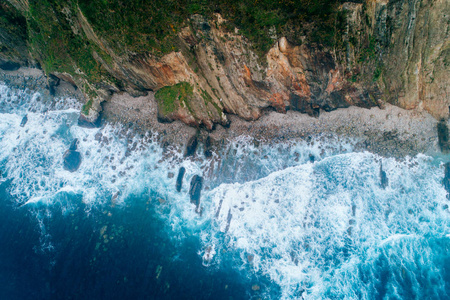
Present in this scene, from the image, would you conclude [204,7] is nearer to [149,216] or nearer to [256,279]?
[149,216]

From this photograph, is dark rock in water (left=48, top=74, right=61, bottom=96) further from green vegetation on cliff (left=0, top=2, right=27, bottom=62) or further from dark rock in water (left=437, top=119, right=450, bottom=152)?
dark rock in water (left=437, top=119, right=450, bottom=152)

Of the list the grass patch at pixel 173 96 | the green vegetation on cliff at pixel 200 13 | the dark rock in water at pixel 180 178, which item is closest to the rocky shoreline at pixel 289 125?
the grass patch at pixel 173 96

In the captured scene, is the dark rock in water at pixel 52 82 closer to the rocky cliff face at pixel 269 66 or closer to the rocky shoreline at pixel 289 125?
the rocky shoreline at pixel 289 125

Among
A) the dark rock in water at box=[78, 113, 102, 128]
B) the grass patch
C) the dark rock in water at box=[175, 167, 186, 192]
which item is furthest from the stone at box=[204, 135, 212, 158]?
the dark rock in water at box=[78, 113, 102, 128]

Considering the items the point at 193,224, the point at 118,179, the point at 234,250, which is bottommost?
the point at 234,250

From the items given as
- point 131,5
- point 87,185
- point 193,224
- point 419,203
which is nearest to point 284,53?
point 131,5
